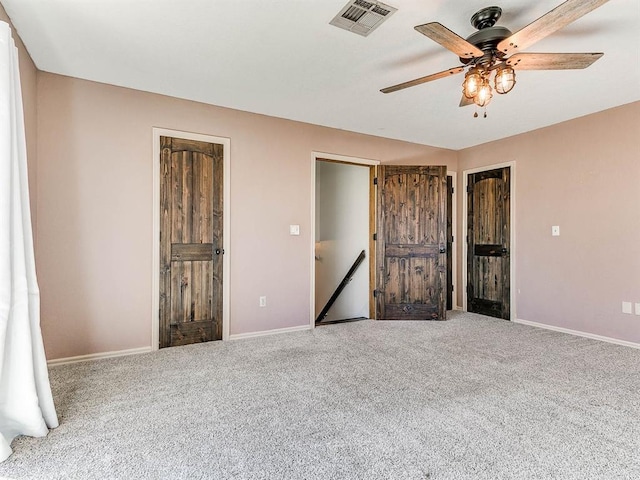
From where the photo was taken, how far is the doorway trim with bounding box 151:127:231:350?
11.5 feet

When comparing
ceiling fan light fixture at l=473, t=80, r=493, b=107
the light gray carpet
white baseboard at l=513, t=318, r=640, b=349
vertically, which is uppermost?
ceiling fan light fixture at l=473, t=80, r=493, b=107

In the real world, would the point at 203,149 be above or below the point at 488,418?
above

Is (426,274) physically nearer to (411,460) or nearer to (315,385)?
(315,385)

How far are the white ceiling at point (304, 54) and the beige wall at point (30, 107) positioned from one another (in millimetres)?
83

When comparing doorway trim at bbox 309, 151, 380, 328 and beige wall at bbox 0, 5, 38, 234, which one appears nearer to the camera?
beige wall at bbox 0, 5, 38, 234

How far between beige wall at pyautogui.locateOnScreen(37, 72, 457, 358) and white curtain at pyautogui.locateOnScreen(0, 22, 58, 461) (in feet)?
3.93

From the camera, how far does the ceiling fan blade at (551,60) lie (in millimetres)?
2164

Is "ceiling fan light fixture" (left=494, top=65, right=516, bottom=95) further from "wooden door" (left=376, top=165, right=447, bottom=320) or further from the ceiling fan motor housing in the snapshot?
"wooden door" (left=376, top=165, right=447, bottom=320)

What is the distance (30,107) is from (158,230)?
1.37m

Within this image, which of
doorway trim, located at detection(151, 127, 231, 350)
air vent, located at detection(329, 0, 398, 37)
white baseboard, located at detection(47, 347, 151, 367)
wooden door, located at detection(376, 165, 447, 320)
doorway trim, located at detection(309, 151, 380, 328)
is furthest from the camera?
wooden door, located at detection(376, 165, 447, 320)

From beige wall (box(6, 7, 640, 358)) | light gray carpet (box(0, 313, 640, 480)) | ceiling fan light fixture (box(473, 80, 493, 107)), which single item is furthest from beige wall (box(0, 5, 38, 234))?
ceiling fan light fixture (box(473, 80, 493, 107))

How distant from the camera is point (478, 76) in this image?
231cm

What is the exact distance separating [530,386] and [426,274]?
237cm

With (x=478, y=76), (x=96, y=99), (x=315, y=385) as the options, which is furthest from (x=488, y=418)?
(x=96, y=99)
